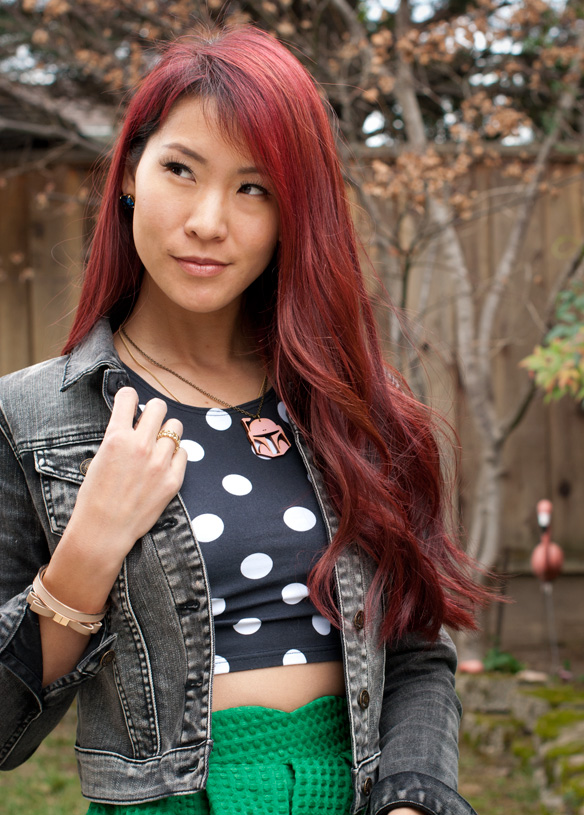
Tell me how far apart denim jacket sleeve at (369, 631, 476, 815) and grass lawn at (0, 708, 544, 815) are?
69.2 inches

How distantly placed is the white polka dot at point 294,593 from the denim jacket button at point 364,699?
0.17 metres

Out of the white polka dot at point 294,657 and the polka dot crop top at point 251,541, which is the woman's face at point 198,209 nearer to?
the polka dot crop top at point 251,541

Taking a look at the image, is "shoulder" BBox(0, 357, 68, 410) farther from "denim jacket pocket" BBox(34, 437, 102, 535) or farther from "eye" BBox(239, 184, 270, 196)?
"eye" BBox(239, 184, 270, 196)

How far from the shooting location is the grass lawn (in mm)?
2957

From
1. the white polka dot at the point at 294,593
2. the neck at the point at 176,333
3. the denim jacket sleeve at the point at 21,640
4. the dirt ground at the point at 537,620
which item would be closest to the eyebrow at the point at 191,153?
the neck at the point at 176,333

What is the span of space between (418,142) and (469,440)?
1370 millimetres

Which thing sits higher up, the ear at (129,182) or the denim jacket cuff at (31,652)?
the ear at (129,182)

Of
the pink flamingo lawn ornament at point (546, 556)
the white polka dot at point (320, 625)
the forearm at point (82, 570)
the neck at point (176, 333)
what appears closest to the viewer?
the forearm at point (82, 570)

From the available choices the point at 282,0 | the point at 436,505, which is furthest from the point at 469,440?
the point at 436,505

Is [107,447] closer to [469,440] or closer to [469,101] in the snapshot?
[469,101]

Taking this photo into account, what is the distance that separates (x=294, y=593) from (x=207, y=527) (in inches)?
6.9

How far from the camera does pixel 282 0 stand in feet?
10.3

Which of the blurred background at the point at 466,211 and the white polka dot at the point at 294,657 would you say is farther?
the blurred background at the point at 466,211

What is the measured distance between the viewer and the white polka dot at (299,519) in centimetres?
137
